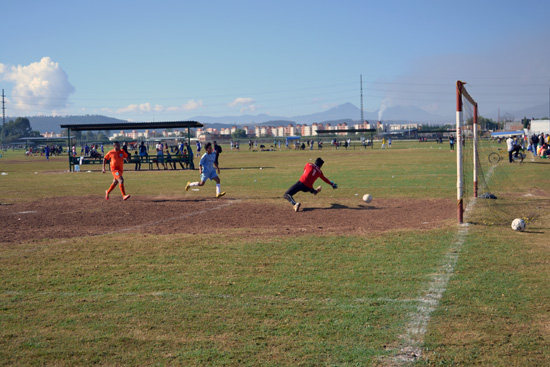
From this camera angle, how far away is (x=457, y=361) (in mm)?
4699

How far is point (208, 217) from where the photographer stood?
14156 millimetres

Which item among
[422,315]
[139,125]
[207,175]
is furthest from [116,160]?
[139,125]

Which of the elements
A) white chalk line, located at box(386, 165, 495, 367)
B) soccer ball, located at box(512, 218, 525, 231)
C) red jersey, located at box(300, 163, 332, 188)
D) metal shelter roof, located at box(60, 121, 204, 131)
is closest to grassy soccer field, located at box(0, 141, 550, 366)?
white chalk line, located at box(386, 165, 495, 367)

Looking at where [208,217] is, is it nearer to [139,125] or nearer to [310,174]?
[310,174]

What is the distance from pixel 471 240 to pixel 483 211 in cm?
433

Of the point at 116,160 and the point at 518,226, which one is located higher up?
the point at 116,160

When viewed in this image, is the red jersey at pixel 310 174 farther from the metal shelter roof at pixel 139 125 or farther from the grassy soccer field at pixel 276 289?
the metal shelter roof at pixel 139 125

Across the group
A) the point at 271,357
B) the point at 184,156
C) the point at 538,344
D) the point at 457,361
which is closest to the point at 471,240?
the point at 538,344

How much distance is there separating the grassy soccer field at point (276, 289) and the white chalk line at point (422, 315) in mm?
20

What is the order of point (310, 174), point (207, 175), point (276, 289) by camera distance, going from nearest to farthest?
point (276, 289) < point (310, 174) < point (207, 175)

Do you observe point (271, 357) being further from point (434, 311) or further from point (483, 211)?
point (483, 211)

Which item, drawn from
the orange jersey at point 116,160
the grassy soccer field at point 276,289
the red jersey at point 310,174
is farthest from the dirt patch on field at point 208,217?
the orange jersey at point 116,160

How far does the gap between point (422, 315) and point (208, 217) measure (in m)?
9.06

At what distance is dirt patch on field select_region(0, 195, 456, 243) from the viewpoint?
39.5ft
